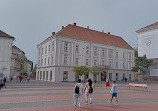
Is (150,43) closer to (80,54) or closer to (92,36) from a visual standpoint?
(92,36)

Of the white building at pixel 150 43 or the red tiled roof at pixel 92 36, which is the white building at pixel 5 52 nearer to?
the red tiled roof at pixel 92 36

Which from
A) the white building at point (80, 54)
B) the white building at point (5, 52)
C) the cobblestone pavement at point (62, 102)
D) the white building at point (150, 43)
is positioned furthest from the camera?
the white building at point (150, 43)

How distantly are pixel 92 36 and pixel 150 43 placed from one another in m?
16.2

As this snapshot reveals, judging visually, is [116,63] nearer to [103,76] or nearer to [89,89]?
[103,76]

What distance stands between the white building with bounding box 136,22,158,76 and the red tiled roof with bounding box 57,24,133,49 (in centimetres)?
708

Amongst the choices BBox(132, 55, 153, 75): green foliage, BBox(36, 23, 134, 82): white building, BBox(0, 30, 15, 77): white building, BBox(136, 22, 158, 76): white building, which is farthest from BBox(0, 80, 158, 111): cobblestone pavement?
BBox(136, 22, 158, 76): white building

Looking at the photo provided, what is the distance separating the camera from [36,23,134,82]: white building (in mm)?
36781

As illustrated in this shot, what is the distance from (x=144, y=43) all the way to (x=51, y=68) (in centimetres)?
2721

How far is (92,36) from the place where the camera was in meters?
44.2

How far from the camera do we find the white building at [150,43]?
1575 inches

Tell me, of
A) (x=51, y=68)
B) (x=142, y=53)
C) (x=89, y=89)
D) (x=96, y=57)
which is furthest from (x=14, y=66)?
(x=89, y=89)

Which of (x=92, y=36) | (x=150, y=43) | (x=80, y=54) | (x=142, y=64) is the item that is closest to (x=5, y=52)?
(x=80, y=54)

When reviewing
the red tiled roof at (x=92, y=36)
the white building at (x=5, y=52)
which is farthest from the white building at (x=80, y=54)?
the white building at (x=5, y=52)

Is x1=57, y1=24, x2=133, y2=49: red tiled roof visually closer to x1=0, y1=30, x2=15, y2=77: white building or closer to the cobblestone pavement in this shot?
x1=0, y1=30, x2=15, y2=77: white building
